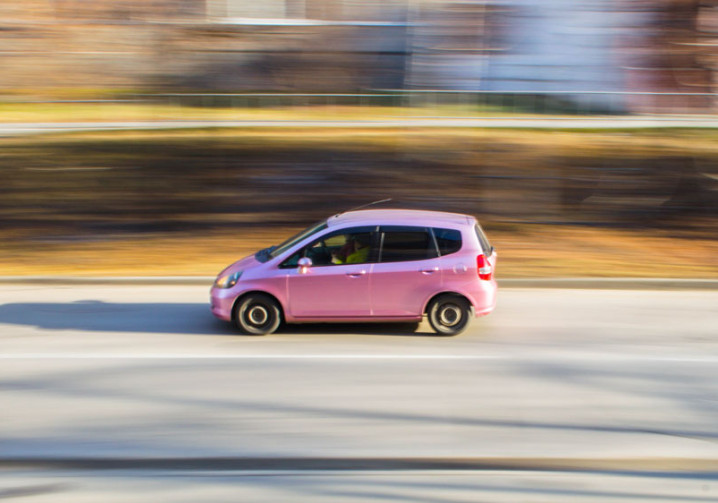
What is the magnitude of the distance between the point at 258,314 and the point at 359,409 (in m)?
2.45

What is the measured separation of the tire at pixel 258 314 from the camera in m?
8.03

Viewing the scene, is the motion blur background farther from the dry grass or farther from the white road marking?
the white road marking

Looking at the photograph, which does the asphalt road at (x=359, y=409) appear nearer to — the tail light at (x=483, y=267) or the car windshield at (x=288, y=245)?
the tail light at (x=483, y=267)

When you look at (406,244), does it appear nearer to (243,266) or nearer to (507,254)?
(243,266)

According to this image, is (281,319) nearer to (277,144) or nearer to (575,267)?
(575,267)

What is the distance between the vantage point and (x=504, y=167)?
17828 mm

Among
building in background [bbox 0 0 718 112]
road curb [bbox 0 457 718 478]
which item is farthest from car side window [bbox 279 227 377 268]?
building in background [bbox 0 0 718 112]

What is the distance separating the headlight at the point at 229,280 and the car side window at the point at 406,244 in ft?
5.42

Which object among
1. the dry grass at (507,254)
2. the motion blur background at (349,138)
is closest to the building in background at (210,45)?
the motion blur background at (349,138)

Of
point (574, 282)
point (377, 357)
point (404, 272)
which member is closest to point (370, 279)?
point (404, 272)

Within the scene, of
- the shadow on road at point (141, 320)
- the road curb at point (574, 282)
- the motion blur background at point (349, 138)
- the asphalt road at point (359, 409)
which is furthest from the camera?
the motion blur background at point (349, 138)

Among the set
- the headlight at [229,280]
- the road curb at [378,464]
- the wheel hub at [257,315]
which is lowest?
the road curb at [378,464]

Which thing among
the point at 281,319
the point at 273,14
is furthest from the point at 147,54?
the point at 281,319

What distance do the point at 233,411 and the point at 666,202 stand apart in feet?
44.1
